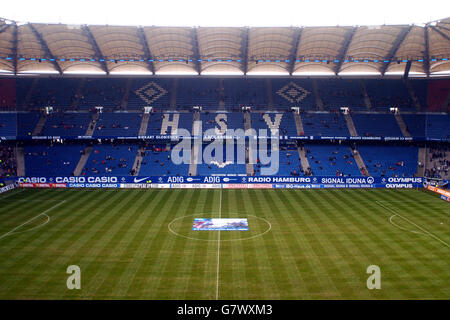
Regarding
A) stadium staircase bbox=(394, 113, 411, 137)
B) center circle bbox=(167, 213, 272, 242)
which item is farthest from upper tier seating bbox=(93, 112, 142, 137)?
stadium staircase bbox=(394, 113, 411, 137)

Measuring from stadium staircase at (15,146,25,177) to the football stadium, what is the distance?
0.23m

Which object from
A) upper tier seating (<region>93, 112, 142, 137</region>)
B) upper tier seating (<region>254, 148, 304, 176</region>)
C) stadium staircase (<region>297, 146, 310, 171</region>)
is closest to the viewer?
upper tier seating (<region>254, 148, 304, 176</region>)

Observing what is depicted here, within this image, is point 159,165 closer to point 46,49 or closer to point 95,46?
point 95,46

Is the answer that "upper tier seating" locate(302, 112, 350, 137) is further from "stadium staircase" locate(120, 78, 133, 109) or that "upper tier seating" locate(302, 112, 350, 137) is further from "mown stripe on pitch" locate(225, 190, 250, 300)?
"stadium staircase" locate(120, 78, 133, 109)

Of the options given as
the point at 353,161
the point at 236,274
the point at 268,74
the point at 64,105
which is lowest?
the point at 236,274

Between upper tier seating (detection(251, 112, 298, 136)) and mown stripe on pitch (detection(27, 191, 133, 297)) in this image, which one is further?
upper tier seating (detection(251, 112, 298, 136))

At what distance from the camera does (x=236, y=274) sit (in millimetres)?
23641

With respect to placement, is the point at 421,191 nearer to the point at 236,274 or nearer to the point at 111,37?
the point at 236,274

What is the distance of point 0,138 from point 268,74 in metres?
44.9

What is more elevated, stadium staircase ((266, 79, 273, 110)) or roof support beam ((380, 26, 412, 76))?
roof support beam ((380, 26, 412, 76))

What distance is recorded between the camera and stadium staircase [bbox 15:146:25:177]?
57.8 m

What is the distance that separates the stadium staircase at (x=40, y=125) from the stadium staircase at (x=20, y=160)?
129 inches

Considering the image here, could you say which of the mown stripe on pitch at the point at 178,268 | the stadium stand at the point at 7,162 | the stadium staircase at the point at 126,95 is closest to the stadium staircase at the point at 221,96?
the stadium staircase at the point at 126,95
